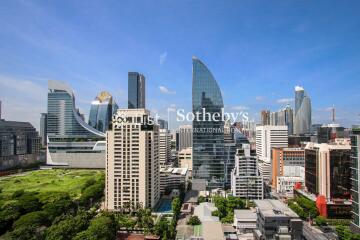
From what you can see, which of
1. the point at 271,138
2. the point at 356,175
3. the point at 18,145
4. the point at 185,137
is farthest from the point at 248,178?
the point at 185,137

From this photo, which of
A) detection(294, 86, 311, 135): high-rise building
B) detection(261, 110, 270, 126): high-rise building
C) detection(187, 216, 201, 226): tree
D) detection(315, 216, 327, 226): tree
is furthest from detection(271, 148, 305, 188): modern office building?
detection(294, 86, 311, 135): high-rise building

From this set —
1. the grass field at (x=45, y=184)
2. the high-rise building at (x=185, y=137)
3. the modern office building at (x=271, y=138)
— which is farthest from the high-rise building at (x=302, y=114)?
the grass field at (x=45, y=184)

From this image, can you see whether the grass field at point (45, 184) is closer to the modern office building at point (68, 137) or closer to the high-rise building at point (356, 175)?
the modern office building at point (68, 137)

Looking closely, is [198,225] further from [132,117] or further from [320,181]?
[320,181]

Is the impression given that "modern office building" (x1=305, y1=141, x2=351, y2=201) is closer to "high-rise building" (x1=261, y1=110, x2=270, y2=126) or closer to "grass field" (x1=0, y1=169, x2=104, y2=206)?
"grass field" (x1=0, y1=169, x2=104, y2=206)

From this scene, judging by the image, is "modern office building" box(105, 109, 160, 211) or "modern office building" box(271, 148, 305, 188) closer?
"modern office building" box(105, 109, 160, 211)

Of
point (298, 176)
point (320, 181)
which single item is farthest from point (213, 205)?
point (298, 176)

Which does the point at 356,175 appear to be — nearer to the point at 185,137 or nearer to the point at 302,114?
the point at 185,137
